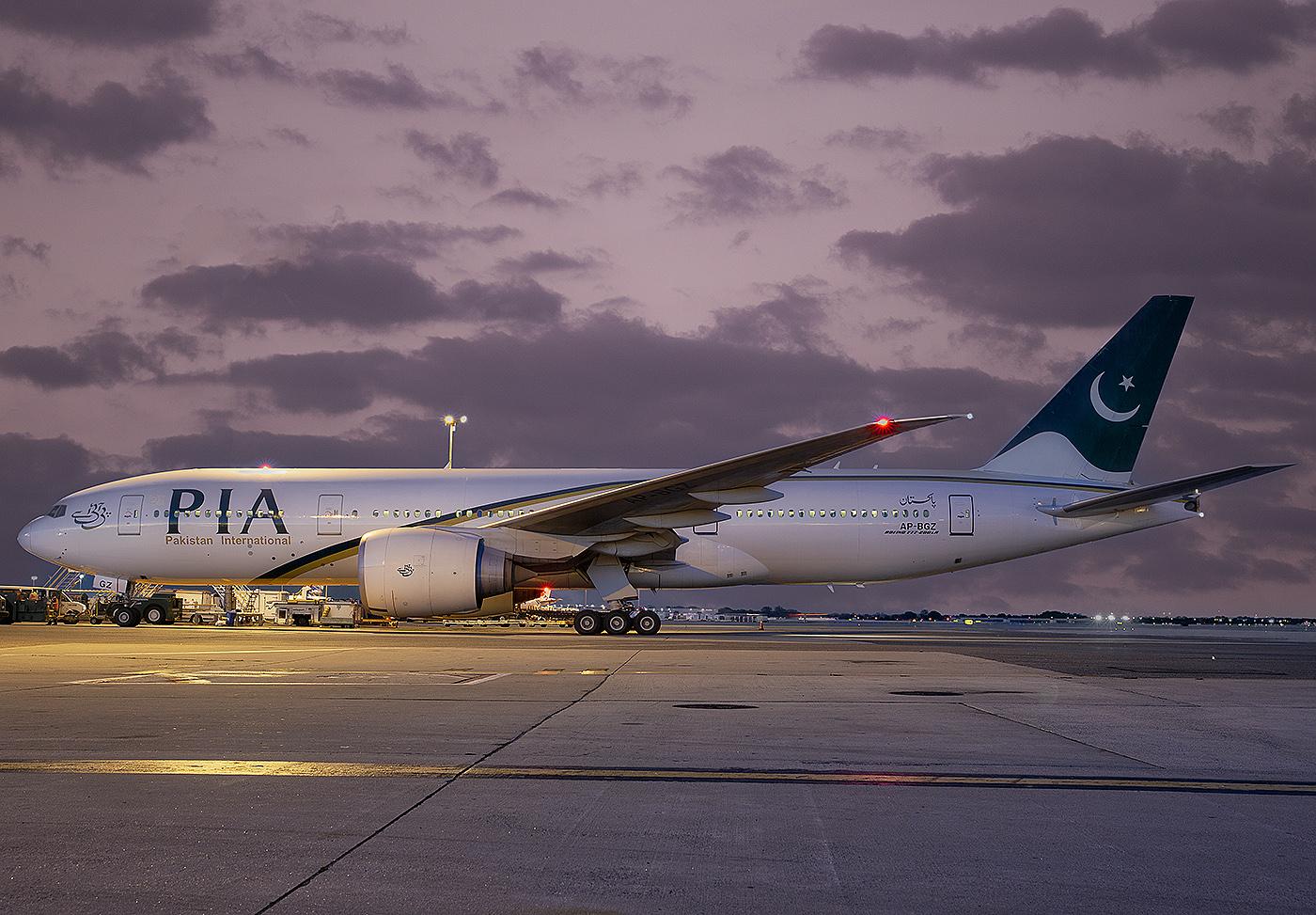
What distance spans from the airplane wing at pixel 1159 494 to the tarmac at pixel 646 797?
1385 centimetres

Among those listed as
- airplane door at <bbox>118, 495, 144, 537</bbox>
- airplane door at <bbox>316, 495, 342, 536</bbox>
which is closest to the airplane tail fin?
airplane door at <bbox>316, 495, 342, 536</bbox>

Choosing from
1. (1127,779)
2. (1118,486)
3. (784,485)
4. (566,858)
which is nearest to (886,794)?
(1127,779)

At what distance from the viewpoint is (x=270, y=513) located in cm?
2836

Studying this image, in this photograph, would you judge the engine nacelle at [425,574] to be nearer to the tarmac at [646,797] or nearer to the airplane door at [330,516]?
the airplane door at [330,516]

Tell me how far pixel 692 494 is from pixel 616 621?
4.64 metres

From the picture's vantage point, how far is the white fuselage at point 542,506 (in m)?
28.2

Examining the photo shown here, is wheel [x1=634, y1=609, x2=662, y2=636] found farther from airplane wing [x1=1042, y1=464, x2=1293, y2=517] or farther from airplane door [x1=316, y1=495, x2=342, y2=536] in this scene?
airplane wing [x1=1042, y1=464, x2=1293, y2=517]

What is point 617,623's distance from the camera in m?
27.0

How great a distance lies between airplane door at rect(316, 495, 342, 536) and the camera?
92.4 ft

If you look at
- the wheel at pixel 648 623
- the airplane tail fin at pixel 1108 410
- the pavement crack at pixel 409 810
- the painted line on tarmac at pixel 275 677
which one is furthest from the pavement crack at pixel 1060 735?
the airplane tail fin at pixel 1108 410

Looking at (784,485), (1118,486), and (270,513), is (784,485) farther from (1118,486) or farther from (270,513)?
(270,513)

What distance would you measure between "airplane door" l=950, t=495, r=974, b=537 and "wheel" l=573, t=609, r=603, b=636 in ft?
30.9

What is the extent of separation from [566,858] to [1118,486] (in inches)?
1168

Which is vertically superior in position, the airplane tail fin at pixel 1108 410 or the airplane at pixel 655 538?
the airplane tail fin at pixel 1108 410
